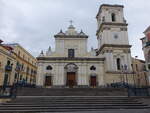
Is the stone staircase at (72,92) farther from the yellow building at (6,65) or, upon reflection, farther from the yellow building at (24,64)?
the yellow building at (24,64)

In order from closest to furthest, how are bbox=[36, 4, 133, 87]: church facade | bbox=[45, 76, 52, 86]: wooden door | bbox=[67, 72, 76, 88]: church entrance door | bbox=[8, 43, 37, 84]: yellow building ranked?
1. bbox=[45, 76, 52, 86]: wooden door
2. bbox=[36, 4, 133, 87]: church facade
3. bbox=[67, 72, 76, 88]: church entrance door
4. bbox=[8, 43, 37, 84]: yellow building

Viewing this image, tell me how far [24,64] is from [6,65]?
9227 mm

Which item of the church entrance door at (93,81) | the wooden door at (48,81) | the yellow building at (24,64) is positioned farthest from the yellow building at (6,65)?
the church entrance door at (93,81)

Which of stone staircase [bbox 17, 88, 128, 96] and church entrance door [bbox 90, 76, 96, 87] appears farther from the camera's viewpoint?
church entrance door [bbox 90, 76, 96, 87]

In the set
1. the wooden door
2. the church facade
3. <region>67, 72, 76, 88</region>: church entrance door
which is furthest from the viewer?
<region>67, 72, 76, 88</region>: church entrance door

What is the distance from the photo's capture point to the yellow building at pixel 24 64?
32.2 meters

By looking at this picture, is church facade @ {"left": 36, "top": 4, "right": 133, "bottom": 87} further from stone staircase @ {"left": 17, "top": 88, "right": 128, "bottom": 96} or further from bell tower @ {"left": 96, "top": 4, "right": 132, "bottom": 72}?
stone staircase @ {"left": 17, "top": 88, "right": 128, "bottom": 96}

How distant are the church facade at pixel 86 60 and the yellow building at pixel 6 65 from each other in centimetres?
645

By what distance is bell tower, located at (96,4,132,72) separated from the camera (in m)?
27.9

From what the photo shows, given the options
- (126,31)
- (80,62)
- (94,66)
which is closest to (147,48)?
(126,31)

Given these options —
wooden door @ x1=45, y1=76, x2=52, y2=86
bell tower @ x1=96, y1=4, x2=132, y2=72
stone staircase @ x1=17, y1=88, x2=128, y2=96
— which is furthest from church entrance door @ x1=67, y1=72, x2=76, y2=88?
stone staircase @ x1=17, y1=88, x2=128, y2=96

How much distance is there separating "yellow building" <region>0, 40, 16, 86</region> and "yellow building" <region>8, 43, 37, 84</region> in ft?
4.08

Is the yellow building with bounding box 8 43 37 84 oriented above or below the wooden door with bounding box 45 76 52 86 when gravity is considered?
above

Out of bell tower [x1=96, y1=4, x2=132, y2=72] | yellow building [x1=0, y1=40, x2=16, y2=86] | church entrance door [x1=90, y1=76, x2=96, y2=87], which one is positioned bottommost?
church entrance door [x1=90, y1=76, x2=96, y2=87]
